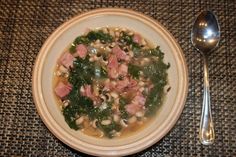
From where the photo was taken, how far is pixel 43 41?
2182 millimetres

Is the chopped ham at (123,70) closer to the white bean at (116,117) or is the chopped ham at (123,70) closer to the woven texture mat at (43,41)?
the white bean at (116,117)

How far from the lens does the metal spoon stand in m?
1.92

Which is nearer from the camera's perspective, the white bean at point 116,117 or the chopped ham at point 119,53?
the white bean at point 116,117

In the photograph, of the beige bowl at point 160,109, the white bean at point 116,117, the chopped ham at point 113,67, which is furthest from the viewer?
the chopped ham at point 113,67

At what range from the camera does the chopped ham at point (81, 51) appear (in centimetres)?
201

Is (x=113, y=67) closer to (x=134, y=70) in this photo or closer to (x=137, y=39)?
(x=134, y=70)

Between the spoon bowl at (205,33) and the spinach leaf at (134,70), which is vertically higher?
the spoon bowl at (205,33)

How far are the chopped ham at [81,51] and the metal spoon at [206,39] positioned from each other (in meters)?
0.65

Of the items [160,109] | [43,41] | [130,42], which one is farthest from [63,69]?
[160,109]

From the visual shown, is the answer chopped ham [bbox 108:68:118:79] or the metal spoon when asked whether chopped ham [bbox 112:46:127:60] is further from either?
the metal spoon

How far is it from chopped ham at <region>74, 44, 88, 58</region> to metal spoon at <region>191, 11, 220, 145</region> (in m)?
0.65

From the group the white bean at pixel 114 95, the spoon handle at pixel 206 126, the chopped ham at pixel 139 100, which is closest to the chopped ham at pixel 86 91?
the white bean at pixel 114 95

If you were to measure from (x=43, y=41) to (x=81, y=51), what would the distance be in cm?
31

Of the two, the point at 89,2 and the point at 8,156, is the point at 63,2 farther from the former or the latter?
the point at 8,156
